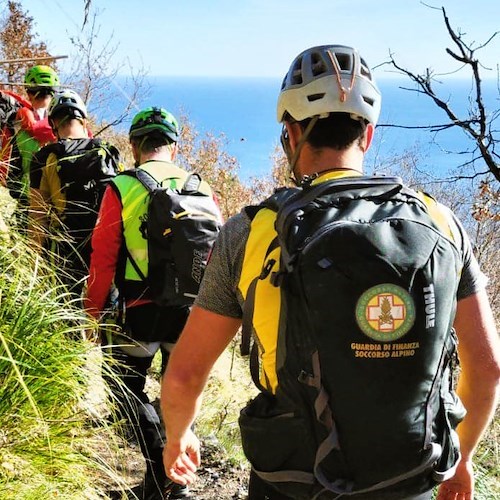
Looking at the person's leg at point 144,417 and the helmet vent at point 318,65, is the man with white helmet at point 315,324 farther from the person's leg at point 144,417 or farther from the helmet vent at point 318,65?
the person's leg at point 144,417

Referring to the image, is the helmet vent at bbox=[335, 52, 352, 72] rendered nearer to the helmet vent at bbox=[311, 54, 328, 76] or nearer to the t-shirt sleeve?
the helmet vent at bbox=[311, 54, 328, 76]

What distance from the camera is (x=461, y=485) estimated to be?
1931 millimetres

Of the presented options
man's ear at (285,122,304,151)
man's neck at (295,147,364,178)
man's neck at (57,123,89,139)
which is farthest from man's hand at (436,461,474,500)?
man's neck at (57,123,89,139)

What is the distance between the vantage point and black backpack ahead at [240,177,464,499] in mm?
1495

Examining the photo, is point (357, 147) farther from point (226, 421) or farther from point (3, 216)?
point (226, 421)

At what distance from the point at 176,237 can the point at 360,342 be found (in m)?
1.86

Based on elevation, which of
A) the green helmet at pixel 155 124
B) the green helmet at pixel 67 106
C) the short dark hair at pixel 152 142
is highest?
the green helmet at pixel 67 106

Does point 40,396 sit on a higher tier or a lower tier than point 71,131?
lower

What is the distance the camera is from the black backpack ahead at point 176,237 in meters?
3.20

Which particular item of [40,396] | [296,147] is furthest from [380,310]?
[40,396]

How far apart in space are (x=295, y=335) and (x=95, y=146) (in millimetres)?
2941

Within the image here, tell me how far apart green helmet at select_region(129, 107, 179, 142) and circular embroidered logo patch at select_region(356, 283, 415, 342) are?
7.66 ft

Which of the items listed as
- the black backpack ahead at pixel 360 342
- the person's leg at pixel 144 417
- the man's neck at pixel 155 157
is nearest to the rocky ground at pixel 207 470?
the person's leg at pixel 144 417

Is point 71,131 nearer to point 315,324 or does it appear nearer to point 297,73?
point 297,73
